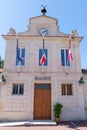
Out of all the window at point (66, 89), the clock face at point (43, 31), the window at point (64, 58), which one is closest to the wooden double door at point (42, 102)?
the window at point (66, 89)

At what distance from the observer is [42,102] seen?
538 inches

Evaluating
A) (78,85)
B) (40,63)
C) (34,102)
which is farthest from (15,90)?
(78,85)

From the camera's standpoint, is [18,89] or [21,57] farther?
[21,57]

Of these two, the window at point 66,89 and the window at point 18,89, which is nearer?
the window at point 18,89

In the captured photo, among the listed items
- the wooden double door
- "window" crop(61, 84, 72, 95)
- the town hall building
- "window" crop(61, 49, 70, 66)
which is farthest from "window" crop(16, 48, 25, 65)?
"window" crop(61, 84, 72, 95)

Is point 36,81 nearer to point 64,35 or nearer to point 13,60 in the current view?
point 13,60

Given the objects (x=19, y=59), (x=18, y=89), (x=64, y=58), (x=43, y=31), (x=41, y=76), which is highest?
(x=43, y=31)

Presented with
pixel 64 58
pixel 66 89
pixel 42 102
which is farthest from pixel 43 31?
pixel 42 102

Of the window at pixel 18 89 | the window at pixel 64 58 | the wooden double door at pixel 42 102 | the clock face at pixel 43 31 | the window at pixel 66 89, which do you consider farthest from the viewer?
the clock face at pixel 43 31

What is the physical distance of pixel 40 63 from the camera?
47.5 feet

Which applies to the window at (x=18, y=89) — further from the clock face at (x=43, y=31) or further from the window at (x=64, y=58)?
the clock face at (x=43, y=31)

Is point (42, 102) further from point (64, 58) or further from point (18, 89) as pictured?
point (64, 58)

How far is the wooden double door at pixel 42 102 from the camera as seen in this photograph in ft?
43.9

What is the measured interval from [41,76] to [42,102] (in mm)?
2170
